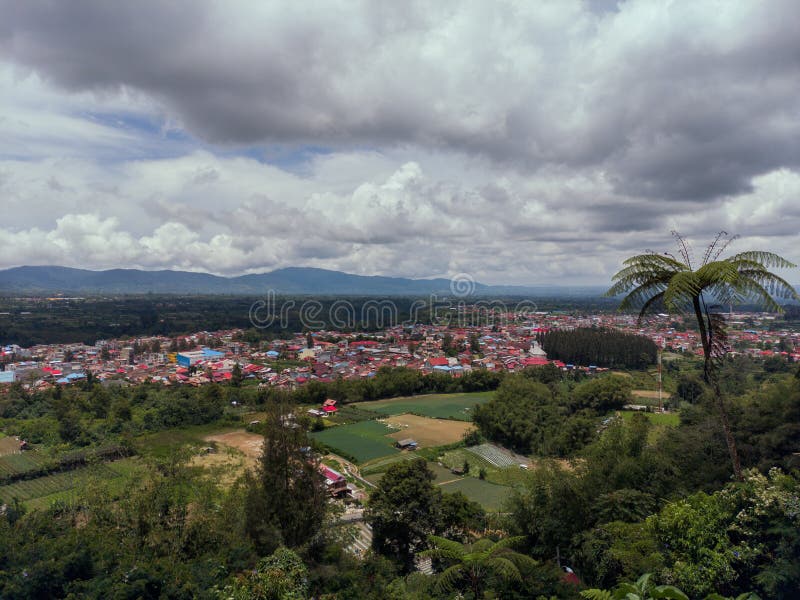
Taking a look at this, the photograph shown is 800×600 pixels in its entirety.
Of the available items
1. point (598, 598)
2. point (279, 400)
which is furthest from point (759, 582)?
point (279, 400)

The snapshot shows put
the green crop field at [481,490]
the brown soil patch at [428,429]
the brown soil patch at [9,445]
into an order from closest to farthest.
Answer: the green crop field at [481,490] < the brown soil patch at [9,445] < the brown soil patch at [428,429]

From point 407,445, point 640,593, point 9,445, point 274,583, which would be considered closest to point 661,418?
point 407,445

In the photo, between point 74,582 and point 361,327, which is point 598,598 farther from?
point 361,327

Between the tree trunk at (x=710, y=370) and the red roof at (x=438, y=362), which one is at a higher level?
the tree trunk at (x=710, y=370)

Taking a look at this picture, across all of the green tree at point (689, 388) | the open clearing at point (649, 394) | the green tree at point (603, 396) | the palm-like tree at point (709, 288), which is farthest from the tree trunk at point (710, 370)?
the open clearing at point (649, 394)

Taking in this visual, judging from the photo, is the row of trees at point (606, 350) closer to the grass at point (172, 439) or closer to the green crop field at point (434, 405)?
the green crop field at point (434, 405)

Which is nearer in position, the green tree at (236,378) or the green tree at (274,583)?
the green tree at (274,583)

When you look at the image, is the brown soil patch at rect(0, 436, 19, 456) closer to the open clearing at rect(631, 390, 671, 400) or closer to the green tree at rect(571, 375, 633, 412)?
the green tree at rect(571, 375, 633, 412)
